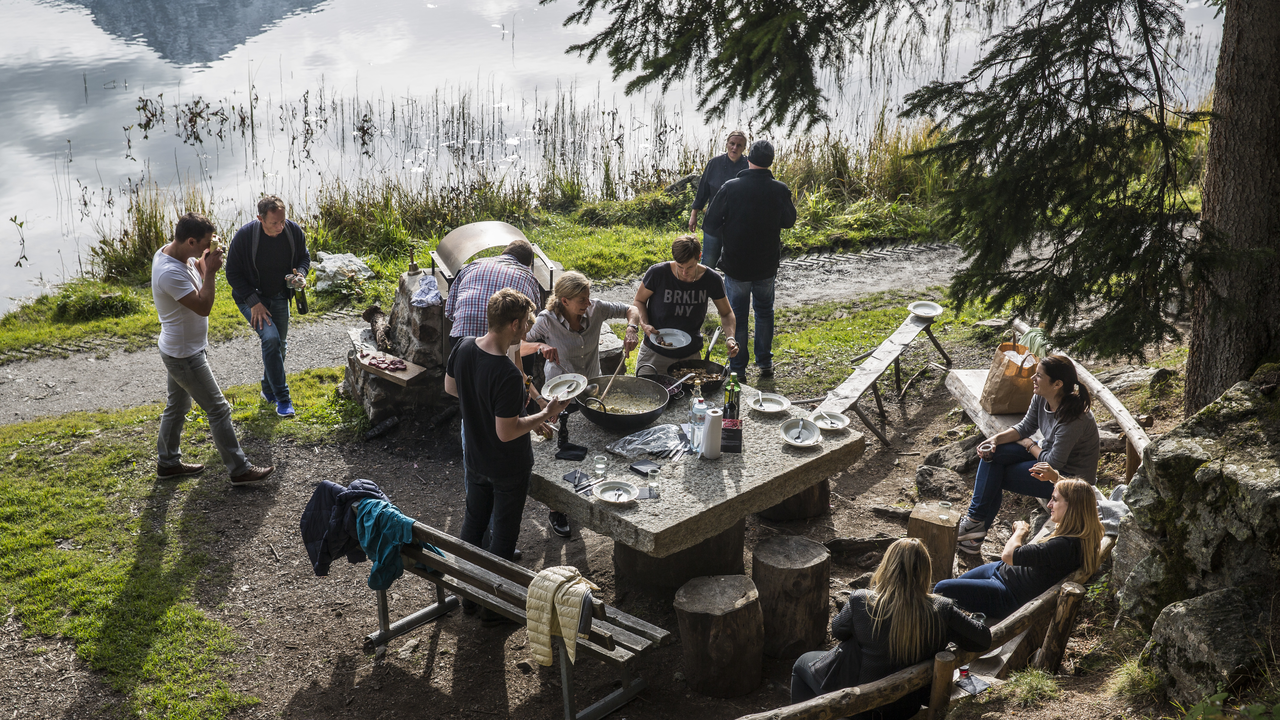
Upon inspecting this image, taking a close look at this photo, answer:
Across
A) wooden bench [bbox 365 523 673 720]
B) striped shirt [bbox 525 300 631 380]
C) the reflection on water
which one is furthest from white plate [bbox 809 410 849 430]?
the reflection on water

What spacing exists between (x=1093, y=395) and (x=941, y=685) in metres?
3.82

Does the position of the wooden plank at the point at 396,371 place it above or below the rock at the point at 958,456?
above

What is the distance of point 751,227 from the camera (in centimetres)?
752

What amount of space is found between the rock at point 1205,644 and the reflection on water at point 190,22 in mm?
25072

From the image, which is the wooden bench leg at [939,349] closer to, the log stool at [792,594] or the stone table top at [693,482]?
the stone table top at [693,482]

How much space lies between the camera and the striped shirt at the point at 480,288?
599cm

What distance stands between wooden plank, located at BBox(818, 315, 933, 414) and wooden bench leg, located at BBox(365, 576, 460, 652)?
3107 mm

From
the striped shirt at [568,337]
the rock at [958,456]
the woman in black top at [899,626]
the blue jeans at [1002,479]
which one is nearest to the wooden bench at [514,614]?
the woman in black top at [899,626]

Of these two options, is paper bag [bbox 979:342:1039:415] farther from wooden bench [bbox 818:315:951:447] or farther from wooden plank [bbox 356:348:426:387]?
wooden plank [bbox 356:348:426:387]

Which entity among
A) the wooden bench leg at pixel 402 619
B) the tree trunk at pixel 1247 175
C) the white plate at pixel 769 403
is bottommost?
the wooden bench leg at pixel 402 619

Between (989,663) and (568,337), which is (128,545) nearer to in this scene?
(568,337)

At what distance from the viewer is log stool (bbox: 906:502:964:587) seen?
5.01 meters

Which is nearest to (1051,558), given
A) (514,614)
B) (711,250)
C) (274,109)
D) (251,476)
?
(514,614)

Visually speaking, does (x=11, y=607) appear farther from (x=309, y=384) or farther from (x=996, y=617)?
(x=996, y=617)
